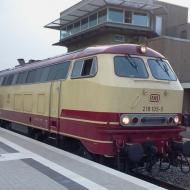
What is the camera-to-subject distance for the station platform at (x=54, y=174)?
6844 mm

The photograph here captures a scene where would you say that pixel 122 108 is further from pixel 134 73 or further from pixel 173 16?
pixel 173 16

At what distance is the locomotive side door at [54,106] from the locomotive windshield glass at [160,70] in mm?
2472

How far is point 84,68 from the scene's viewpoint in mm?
10398

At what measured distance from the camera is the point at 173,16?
52062 mm

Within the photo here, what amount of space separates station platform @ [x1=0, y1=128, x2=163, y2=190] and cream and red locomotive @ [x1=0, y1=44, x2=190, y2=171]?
827mm

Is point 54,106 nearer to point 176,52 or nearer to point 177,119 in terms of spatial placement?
point 177,119

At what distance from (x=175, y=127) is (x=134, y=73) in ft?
5.30

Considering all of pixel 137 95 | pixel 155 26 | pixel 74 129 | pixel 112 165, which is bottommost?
pixel 112 165

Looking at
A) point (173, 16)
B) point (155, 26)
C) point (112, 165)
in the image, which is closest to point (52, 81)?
point (112, 165)

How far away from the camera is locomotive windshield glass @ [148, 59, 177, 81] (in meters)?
10.6

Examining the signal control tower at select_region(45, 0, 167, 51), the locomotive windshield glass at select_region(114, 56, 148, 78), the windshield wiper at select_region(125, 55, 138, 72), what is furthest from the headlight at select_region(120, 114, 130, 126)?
the signal control tower at select_region(45, 0, 167, 51)

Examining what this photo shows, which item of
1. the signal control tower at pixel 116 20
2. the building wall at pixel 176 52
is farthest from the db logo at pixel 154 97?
the signal control tower at pixel 116 20

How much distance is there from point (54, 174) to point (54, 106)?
4246 mm

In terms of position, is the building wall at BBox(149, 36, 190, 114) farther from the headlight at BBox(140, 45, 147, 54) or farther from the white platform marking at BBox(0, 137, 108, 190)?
the white platform marking at BBox(0, 137, 108, 190)
